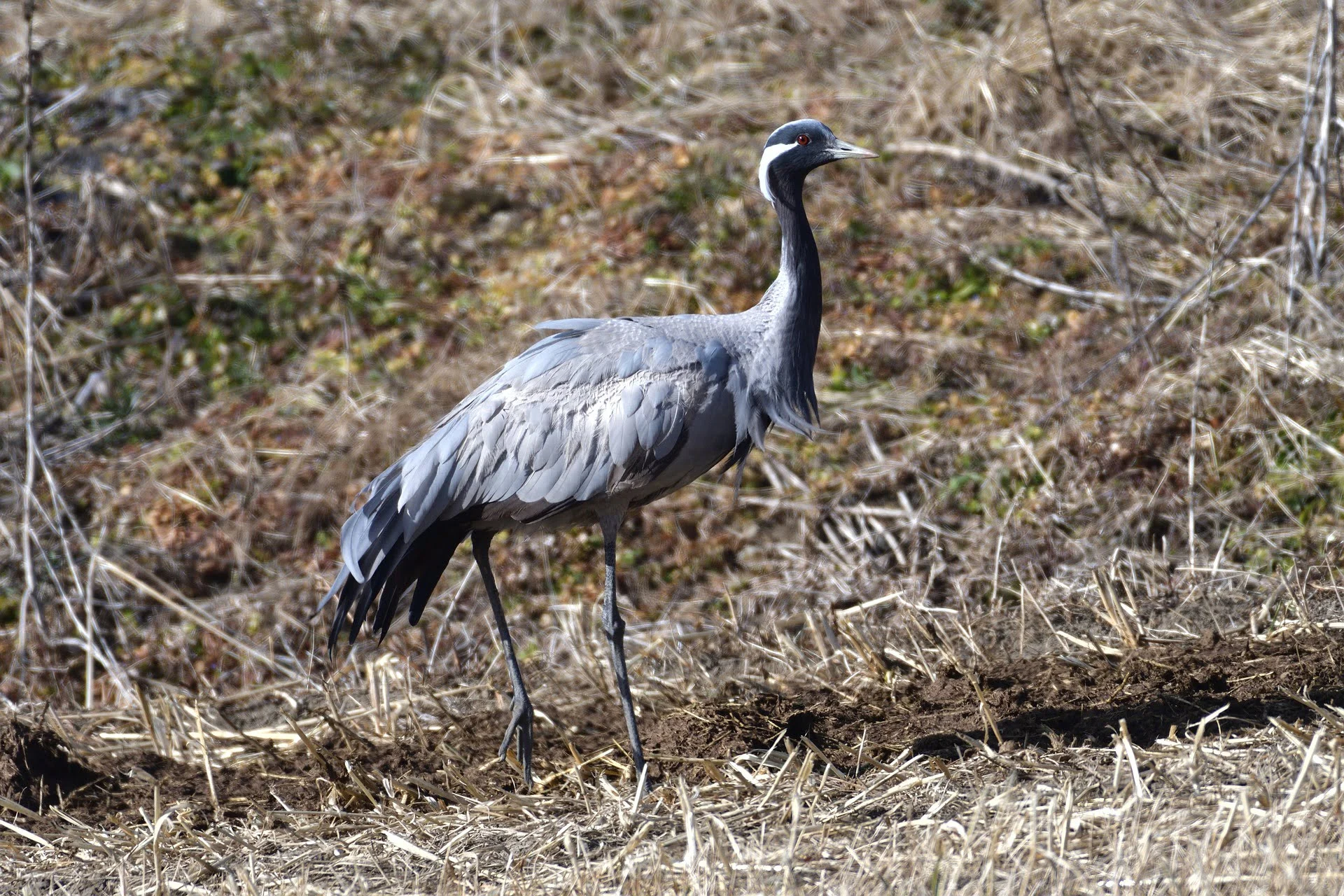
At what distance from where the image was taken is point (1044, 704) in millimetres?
4609

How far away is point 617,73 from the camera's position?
1055 centimetres

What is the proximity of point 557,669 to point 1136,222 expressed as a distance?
4.47 meters

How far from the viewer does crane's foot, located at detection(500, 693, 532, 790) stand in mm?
4688

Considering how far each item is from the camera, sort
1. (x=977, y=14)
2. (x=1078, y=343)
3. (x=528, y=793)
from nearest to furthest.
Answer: (x=528, y=793) → (x=1078, y=343) → (x=977, y=14)

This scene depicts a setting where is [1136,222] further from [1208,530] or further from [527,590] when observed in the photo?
[527,590]

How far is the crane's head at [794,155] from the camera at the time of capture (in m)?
4.99

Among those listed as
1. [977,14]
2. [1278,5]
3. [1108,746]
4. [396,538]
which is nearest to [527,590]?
[396,538]

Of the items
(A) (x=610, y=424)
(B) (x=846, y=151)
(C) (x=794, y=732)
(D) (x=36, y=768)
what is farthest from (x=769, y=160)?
(D) (x=36, y=768)

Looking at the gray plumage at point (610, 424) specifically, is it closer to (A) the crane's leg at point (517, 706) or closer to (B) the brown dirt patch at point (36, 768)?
(A) the crane's leg at point (517, 706)

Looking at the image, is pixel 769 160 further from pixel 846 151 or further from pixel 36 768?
pixel 36 768

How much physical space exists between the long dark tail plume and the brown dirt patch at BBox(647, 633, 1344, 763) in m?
0.98

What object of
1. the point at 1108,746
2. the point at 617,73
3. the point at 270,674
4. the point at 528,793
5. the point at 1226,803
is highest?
the point at 617,73

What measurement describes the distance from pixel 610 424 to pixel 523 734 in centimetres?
108

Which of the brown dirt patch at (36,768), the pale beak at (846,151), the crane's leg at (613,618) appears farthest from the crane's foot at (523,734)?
the pale beak at (846,151)
